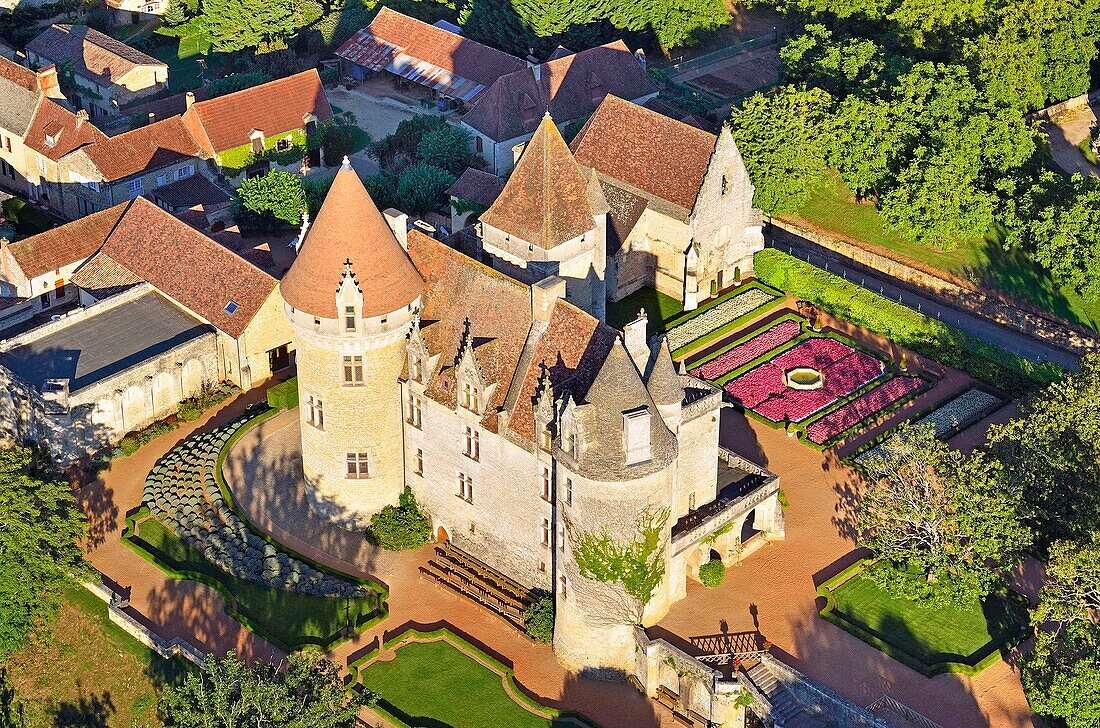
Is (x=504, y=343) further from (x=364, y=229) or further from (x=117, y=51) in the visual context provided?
(x=117, y=51)

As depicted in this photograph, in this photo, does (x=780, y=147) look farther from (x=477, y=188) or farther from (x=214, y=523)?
(x=214, y=523)

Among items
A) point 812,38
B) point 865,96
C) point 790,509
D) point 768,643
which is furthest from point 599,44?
point 768,643

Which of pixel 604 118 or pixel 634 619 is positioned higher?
pixel 604 118

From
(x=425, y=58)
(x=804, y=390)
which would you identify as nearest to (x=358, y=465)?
(x=804, y=390)

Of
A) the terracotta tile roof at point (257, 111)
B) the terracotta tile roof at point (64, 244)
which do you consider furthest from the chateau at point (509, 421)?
the terracotta tile roof at point (257, 111)

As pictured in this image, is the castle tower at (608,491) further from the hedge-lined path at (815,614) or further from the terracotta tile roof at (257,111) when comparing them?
the terracotta tile roof at (257,111)

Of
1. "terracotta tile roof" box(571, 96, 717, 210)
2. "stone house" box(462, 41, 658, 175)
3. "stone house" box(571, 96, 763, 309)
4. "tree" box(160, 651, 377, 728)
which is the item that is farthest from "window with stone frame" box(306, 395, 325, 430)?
"stone house" box(462, 41, 658, 175)
